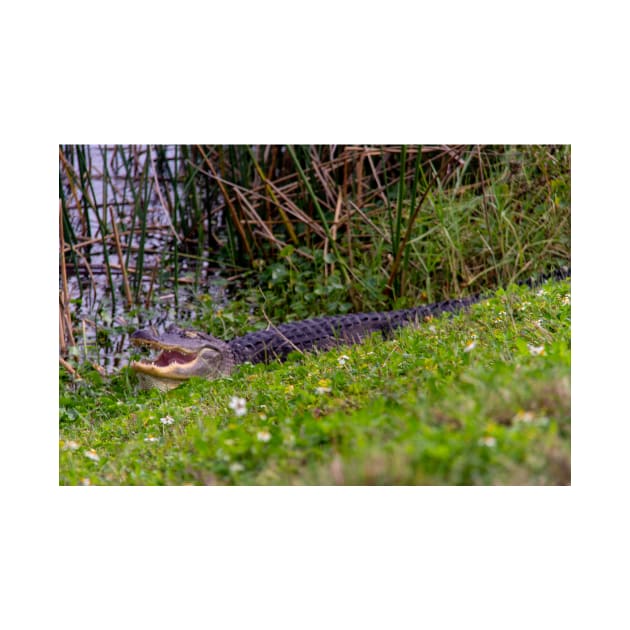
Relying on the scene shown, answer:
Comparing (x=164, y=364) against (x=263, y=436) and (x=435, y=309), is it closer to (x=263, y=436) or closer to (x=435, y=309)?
(x=435, y=309)

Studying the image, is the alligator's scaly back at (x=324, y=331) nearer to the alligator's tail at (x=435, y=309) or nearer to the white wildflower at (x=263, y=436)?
the alligator's tail at (x=435, y=309)

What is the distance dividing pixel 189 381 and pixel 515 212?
2.35 meters

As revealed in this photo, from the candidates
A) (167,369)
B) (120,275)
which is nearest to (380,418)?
(167,369)

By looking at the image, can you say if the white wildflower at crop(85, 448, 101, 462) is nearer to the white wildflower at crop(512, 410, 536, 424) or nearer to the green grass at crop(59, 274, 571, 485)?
the green grass at crop(59, 274, 571, 485)

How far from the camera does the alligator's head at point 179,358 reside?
476cm

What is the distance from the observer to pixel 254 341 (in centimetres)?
527

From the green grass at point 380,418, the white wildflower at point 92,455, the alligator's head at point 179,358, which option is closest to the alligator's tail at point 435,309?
the green grass at point 380,418

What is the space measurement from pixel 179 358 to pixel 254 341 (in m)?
0.58

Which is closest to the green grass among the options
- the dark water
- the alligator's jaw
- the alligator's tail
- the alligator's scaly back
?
the alligator's jaw

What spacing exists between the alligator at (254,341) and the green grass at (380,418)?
0.48m

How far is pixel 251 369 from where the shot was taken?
15.4ft

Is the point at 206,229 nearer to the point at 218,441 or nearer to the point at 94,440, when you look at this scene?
the point at 94,440

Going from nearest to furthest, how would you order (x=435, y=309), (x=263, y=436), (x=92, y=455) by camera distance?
(x=263, y=436) < (x=92, y=455) < (x=435, y=309)
